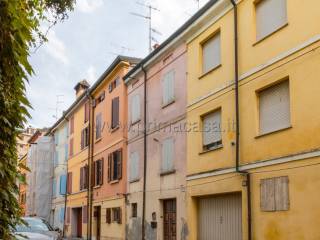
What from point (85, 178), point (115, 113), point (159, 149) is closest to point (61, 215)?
point (85, 178)

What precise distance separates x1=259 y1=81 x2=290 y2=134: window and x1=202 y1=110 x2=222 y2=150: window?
2.60m

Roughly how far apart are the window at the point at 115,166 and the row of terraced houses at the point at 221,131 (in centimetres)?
6

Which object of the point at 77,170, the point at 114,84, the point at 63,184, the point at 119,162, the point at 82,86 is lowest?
the point at 63,184

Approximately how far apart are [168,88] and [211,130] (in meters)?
4.60

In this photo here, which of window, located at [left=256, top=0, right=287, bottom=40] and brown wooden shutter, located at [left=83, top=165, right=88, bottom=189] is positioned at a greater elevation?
window, located at [left=256, top=0, right=287, bottom=40]

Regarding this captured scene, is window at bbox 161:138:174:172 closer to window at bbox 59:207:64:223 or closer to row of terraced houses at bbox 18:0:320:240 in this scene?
row of terraced houses at bbox 18:0:320:240

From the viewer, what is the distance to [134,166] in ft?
83.5

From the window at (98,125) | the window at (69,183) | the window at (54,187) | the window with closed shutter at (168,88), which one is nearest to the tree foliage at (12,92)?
the window with closed shutter at (168,88)

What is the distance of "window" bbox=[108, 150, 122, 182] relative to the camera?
89.6 ft

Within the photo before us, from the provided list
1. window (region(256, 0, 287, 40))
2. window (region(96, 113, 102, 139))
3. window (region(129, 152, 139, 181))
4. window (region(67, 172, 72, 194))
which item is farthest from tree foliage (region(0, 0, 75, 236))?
window (region(67, 172, 72, 194))

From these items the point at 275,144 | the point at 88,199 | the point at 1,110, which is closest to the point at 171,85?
the point at 275,144

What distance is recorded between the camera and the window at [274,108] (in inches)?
544

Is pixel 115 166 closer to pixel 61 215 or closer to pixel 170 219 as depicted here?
pixel 170 219

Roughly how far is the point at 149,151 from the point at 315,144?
39.0 ft
